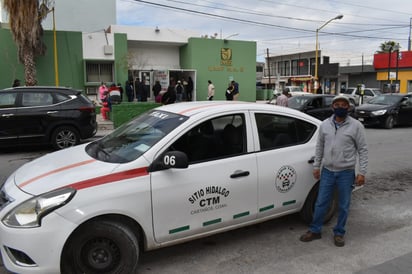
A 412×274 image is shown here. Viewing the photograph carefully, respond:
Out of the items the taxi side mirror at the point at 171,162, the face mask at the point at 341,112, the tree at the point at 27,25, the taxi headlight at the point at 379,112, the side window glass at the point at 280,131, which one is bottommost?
the taxi headlight at the point at 379,112

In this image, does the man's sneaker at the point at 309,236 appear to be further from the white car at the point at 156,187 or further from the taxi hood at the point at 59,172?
the taxi hood at the point at 59,172

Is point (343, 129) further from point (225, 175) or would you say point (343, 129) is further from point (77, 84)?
point (77, 84)

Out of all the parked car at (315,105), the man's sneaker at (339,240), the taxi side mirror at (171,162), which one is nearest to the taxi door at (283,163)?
the man's sneaker at (339,240)

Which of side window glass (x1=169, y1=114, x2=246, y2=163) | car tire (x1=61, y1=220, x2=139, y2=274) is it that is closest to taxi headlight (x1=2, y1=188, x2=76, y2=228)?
car tire (x1=61, y1=220, x2=139, y2=274)

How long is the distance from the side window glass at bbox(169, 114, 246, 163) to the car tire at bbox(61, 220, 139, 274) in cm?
92

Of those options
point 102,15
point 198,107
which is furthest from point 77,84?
point 198,107

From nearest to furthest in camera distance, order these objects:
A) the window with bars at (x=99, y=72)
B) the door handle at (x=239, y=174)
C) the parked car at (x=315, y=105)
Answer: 1. the door handle at (x=239, y=174)
2. the parked car at (x=315, y=105)
3. the window with bars at (x=99, y=72)

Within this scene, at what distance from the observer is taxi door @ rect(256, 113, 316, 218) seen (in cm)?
406

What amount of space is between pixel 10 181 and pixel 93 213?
3.53 ft

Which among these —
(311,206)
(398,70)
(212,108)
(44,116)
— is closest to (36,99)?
(44,116)

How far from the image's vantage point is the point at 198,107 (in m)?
4.12

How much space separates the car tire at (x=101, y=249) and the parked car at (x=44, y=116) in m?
7.26

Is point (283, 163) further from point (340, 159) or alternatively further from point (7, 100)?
point (7, 100)

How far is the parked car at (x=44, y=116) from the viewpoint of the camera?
938cm
